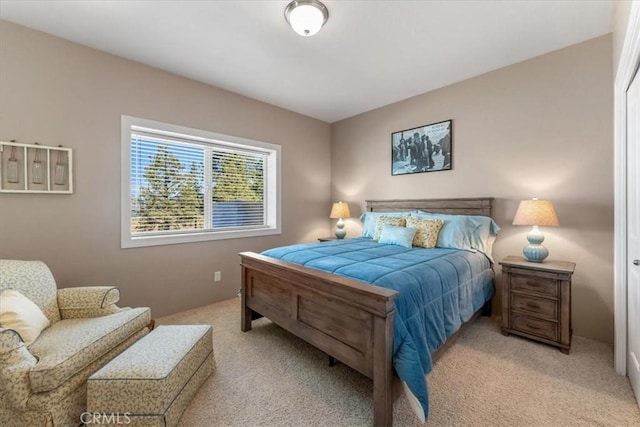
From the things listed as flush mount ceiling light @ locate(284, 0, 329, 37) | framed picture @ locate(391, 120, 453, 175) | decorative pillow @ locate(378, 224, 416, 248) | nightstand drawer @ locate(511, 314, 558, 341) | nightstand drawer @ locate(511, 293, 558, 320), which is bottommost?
nightstand drawer @ locate(511, 314, 558, 341)

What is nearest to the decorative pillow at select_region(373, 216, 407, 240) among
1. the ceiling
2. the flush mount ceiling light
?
the ceiling

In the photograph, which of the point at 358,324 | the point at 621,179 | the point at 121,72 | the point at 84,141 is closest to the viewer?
the point at 358,324

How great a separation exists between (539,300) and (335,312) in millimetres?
1823

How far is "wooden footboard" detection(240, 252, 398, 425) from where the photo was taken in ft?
4.70

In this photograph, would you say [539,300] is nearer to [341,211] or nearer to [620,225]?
[620,225]

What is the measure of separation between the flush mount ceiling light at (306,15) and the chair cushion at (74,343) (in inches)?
94.2

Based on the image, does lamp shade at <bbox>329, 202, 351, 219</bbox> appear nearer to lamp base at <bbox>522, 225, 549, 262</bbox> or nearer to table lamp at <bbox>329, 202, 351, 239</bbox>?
table lamp at <bbox>329, 202, 351, 239</bbox>

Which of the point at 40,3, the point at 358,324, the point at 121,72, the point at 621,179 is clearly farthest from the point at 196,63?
the point at 621,179

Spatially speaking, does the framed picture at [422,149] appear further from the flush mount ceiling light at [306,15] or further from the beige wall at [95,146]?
the beige wall at [95,146]

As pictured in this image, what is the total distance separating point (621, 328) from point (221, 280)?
12.1ft

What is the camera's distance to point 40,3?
6.50 feet

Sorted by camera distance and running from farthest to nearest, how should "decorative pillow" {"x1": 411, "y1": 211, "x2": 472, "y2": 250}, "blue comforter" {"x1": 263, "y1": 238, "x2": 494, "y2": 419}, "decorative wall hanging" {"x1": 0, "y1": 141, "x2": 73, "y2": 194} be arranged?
"decorative pillow" {"x1": 411, "y1": 211, "x2": 472, "y2": 250} < "decorative wall hanging" {"x1": 0, "y1": 141, "x2": 73, "y2": 194} < "blue comforter" {"x1": 263, "y1": 238, "x2": 494, "y2": 419}

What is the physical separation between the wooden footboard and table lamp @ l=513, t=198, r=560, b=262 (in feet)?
5.68

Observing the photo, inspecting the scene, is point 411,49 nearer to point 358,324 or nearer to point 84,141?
point 358,324
